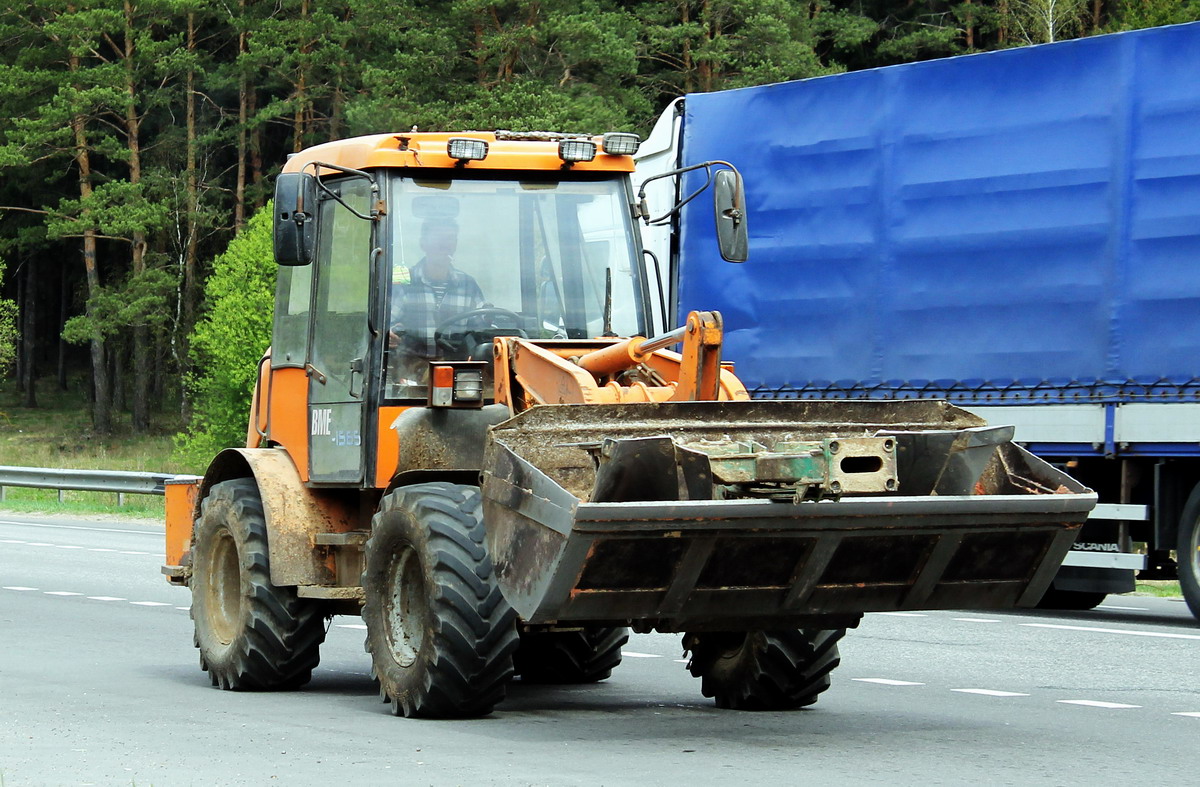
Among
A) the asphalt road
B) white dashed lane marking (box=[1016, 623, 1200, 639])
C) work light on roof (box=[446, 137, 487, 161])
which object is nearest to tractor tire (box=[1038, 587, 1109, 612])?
white dashed lane marking (box=[1016, 623, 1200, 639])

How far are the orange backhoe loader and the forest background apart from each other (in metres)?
36.2

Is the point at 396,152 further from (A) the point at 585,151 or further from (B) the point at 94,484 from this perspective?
(B) the point at 94,484

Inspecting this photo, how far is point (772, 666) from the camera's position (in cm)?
967

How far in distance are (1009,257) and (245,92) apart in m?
54.3

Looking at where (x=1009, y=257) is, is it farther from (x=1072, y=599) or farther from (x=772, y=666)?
(x=772, y=666)

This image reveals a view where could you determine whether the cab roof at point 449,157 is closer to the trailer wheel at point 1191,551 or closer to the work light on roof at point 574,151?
the work light on roof at point 574,151

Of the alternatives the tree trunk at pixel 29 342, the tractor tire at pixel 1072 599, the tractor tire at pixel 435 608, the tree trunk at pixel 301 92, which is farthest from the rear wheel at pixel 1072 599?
the tree trunk at pixel 29 342

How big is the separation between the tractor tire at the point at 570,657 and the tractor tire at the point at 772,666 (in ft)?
4.36

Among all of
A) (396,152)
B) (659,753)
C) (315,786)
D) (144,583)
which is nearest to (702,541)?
(659,753)

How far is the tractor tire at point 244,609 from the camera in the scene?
1037cm

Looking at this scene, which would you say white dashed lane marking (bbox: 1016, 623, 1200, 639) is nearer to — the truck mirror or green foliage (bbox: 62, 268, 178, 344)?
the truck mirror

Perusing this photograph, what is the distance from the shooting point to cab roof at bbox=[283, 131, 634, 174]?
33.1ft

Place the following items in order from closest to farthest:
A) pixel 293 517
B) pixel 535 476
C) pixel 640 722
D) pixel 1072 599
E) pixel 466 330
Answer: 1. pixel 535 476
2. pixel 640 722
3. pixel 466 330
4. pixel 293 517
5. pixel 1072 599

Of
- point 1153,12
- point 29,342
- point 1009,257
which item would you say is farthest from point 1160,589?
point 29,342
